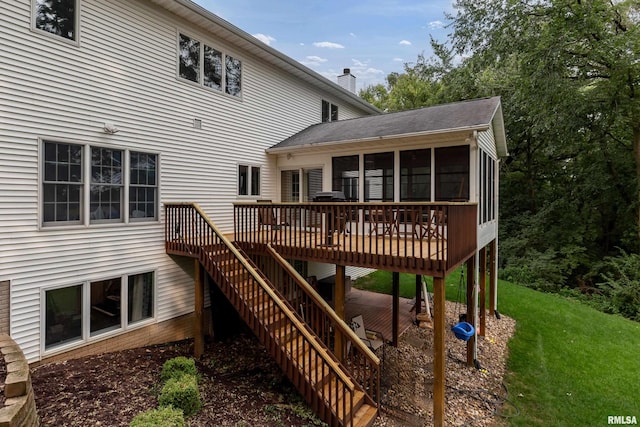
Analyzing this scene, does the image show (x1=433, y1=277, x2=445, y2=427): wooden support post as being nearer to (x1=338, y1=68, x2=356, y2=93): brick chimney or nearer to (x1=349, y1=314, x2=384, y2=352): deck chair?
(x1=349, y1=314, x2=384, y2=352): deck chair

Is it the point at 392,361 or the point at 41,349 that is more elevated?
the point at 41,349

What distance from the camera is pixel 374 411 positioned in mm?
4926

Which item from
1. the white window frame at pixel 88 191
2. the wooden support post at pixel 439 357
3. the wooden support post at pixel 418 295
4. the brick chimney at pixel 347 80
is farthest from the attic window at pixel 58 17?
the brick chimney at pixel 347 80

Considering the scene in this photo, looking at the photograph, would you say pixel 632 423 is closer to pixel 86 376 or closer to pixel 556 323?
Answer: pixel 556 323

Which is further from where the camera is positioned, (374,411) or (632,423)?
(632,423)

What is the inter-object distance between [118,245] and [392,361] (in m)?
6.36

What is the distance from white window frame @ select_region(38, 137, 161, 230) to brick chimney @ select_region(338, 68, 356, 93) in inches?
416

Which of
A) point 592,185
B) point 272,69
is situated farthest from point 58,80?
point 592,185

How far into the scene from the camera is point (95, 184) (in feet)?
20.0

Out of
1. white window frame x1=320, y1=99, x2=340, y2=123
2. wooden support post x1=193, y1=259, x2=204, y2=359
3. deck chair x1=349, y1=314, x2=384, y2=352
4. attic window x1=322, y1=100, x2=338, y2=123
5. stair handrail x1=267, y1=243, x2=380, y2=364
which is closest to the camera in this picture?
stair handrail x1=267, y1=243, x2=380, y2=364

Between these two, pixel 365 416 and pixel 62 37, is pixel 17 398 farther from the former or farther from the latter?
pixel 62 37

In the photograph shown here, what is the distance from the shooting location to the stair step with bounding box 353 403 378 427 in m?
4.64

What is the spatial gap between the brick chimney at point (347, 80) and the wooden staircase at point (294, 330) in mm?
11037

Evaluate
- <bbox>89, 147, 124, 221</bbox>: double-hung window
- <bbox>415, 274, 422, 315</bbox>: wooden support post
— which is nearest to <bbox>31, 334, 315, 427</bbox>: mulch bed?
<bbox>89, 147, 124, 221</bbox>: double-hung window
